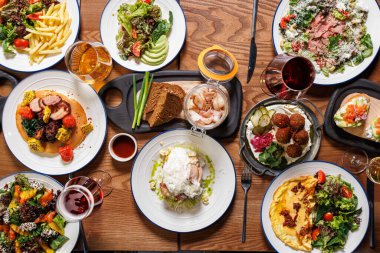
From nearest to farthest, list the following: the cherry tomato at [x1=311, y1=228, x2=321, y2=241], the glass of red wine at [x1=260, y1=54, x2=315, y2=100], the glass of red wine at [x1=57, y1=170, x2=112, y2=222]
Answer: the glass of red wine at [x1=260, y1=54, x2=315, y2=100] < the glass of red wine at [x1=57, y1=170, x2=112, y2=222] < the cherry tomato at [x1=311, y1=228, x2=321, y2=241]

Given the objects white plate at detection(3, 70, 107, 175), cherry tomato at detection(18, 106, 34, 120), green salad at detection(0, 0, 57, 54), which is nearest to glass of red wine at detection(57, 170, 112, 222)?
white plate at detection(3, 70, 107, 175)

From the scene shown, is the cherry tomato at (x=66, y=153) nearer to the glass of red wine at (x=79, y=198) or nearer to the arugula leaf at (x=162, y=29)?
the glass of red wine at (x=79, y=198)

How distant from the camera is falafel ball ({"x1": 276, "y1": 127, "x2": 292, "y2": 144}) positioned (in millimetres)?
2807

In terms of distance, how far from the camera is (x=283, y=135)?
2805 mm

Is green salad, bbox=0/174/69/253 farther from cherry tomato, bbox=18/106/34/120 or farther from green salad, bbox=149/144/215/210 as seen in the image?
green salad, bbox=149/144/215/210

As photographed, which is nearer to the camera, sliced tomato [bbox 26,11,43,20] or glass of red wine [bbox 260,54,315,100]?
glass of red wine [bbox 260,54,315,100]

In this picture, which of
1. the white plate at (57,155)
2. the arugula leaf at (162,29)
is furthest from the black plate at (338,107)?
the white plate at (57,155)

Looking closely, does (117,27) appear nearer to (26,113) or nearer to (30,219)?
(26,113)

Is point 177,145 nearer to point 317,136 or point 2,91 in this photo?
point 317,136

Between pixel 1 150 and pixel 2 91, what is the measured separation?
1.49ft

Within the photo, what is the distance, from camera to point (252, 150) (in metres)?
2.96

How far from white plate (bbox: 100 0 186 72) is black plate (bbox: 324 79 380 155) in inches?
47.0

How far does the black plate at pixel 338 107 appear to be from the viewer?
115 inches

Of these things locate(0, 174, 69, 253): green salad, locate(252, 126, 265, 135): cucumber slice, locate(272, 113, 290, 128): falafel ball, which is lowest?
locate(0, 174, 69, 253): green salad
